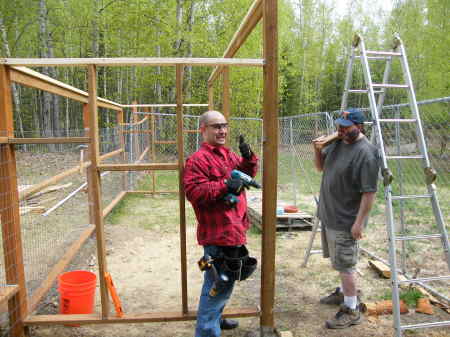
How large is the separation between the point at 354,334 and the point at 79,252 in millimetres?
3570

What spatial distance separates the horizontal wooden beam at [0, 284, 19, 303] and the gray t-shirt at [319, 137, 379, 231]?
2.69 m

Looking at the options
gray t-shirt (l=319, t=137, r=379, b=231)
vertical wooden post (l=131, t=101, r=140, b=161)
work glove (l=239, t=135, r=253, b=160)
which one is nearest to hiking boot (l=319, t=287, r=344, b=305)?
gray t-shirt (l=319, t=137, r=379, b=231)

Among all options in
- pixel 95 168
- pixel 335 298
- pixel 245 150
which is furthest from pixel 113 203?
pixel 245 150

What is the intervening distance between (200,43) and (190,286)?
11.7m

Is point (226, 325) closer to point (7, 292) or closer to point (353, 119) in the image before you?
point (7, 292)

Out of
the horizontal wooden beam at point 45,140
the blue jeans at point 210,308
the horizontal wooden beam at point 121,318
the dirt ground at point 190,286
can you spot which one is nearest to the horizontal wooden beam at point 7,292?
the horizontal wooden beam at point 121,318

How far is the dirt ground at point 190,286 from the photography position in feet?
10.4

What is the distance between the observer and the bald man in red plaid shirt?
2.37 meters

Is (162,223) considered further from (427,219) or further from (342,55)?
(342,55)

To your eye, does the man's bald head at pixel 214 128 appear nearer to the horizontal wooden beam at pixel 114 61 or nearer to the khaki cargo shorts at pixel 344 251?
the horizontal wooden beam at pixel 114 61

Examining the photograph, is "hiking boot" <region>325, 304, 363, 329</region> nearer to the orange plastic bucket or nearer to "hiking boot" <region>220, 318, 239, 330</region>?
"hiking boot" <region>220, 318, 239, 330</region>

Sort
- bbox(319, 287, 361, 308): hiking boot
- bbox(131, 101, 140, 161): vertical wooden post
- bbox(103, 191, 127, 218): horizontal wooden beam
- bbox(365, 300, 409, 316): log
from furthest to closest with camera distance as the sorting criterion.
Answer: bbox(131, 101, 140, 161): vertical wooden post → bbox(103, 191, 127, 218): horizontal wooden beam → bbox(319, 287, 361, 308): hiking boot → bbox(365, 300, 409, 316): log

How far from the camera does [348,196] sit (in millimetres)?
3156

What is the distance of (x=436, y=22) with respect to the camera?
15.8 meters
